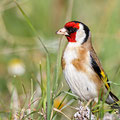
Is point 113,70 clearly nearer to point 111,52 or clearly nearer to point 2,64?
point 111,52

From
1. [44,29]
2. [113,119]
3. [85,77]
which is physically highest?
[44,29]

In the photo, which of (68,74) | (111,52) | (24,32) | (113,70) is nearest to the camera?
(68,74)

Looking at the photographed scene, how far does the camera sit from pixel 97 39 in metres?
5.07

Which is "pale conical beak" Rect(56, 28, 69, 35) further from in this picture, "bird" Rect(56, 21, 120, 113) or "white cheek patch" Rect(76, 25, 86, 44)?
Answer: "white cheek patch" Rect(76, 25, 86, 44)

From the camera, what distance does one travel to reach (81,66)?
3.10 m

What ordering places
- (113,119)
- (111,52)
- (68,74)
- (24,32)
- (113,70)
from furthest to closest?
(24,32)
(111,52)
(113,70)
(68,74)
(113,119)

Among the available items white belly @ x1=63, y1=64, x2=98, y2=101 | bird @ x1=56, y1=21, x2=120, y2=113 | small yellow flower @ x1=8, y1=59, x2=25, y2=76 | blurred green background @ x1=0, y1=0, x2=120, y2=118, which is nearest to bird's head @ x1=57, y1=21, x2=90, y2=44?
bird @ x1=56, y1=21, x2=120, y2=113

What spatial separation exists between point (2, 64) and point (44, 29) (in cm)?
101

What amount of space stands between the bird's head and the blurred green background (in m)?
0.54

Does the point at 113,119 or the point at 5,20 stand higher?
the point at 5,20

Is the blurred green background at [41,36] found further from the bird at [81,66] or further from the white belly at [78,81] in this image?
the white belly at [78,81]

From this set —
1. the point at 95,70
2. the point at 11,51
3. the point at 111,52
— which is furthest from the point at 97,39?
the point at 95,70

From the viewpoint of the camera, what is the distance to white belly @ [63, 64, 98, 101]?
→ 3.05 meters

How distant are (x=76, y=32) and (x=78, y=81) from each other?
471mm
